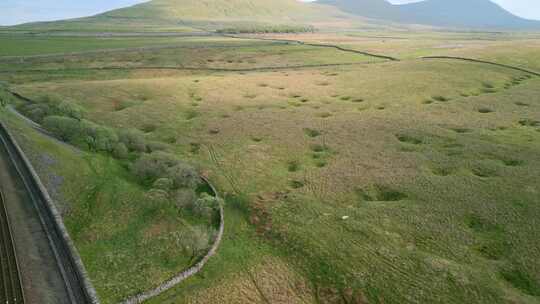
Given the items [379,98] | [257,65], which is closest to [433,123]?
[379,98]

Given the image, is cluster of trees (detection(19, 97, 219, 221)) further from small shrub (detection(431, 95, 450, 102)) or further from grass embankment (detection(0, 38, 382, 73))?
small shrub (detection(431, 95, 450, 102))

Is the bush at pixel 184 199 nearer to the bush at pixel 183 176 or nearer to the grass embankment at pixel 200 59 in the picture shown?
the bush at pixel 183 176

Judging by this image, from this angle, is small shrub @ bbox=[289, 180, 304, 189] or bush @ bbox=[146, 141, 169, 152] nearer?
small shrub @ bbox=[289, 180, 304, 189]

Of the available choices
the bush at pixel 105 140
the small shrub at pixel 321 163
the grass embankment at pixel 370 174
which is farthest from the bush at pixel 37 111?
the small shrub at pixel 321 163

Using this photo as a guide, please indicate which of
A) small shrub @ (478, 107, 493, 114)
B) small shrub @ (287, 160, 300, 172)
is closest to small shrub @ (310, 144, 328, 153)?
small shrub @ (287, 160, 300, 172)

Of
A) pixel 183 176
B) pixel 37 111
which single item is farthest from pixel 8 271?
pixel 37 111
